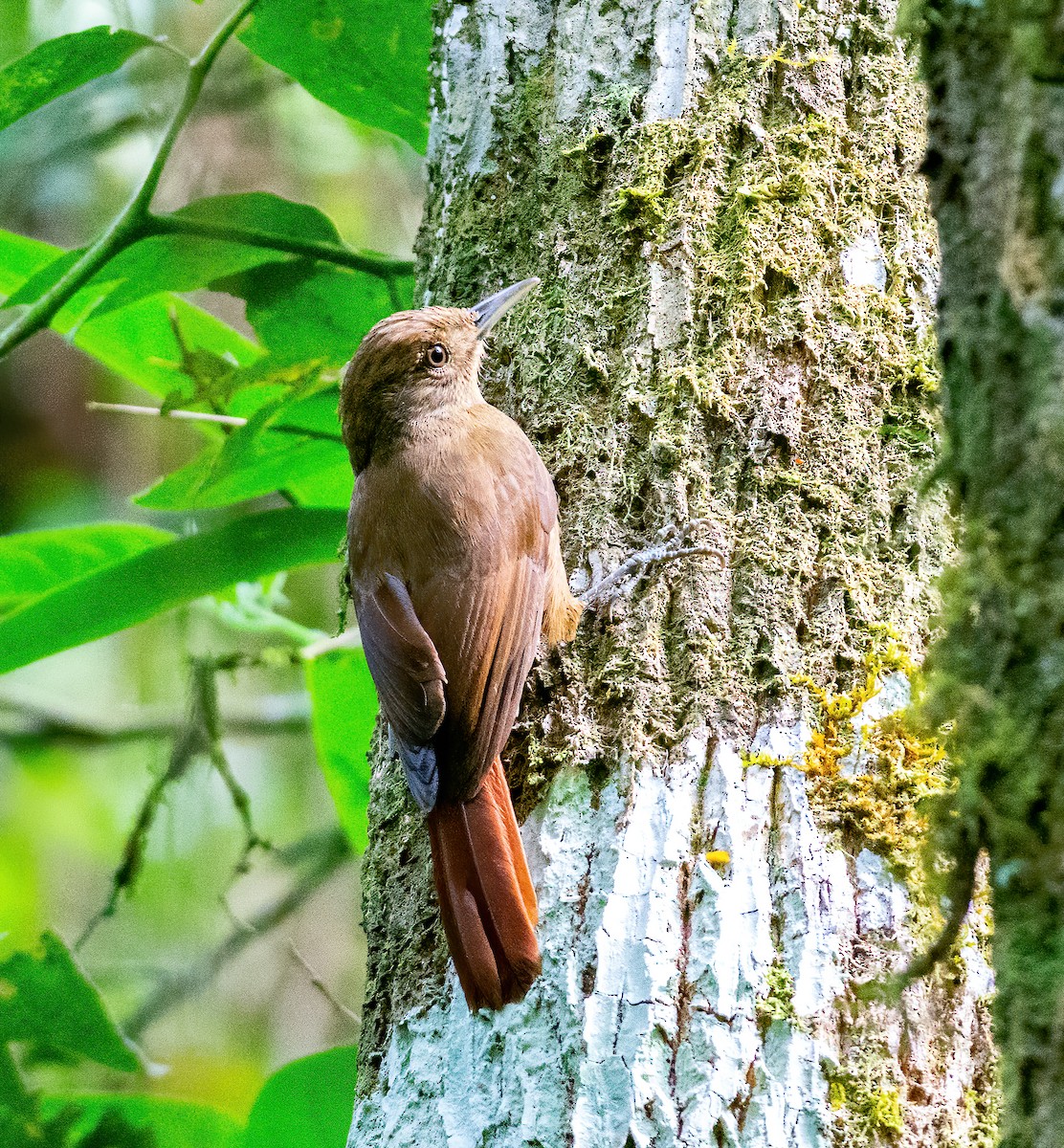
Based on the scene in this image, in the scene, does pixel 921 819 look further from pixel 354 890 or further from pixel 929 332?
pixel 354 890

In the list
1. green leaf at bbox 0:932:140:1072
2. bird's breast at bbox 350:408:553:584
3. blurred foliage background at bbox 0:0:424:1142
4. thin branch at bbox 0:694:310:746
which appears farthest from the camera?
thin branch at bbox 0:694:310:746

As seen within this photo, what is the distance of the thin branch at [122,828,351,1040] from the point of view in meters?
4.05

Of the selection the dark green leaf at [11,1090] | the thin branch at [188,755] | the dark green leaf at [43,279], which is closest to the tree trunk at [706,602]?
the dark green leaf at [43,279]

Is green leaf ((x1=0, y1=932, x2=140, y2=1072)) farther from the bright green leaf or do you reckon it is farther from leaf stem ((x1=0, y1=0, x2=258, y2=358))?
leaf stem ((x1=0, y1=0, x2=258, y2=358))

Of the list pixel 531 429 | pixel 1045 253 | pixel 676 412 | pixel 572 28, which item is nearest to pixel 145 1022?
pixel 531 429

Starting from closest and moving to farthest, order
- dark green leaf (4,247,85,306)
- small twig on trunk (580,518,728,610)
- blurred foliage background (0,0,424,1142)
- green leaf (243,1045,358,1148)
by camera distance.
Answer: small twig on trunk (580,518,728,610) → green leaf (243,1045,358,1148) → dark green leaf (4,247,85,306) → blurred foliage background (0,0,424,1142)

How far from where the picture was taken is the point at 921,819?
1.77m

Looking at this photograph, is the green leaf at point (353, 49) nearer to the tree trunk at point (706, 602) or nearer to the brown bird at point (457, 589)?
the tree trunk at point (706, 602)

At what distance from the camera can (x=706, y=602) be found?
1938 mm

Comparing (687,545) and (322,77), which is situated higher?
(322,77)

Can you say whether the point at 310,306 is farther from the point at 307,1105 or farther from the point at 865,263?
the point at 307,1105

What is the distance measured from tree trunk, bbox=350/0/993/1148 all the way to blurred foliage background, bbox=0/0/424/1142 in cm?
166

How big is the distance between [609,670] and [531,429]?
21.7 inches

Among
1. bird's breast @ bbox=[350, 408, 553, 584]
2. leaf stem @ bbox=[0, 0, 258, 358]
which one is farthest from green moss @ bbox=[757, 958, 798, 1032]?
leaf stem @ bbox=[0, 0, 258, 358]
